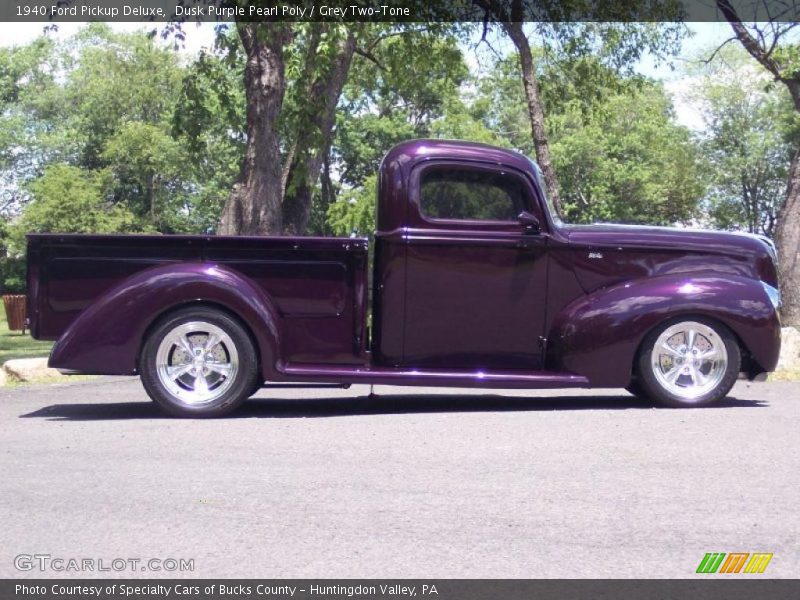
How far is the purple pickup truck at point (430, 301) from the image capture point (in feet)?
26.6

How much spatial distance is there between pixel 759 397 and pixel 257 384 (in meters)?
4.28

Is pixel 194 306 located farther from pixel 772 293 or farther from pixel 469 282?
pixel 772 293

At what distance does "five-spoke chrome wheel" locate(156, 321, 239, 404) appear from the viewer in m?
8.11

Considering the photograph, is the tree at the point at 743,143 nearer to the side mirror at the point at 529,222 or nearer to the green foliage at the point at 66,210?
the green foliage at the point at 66,210

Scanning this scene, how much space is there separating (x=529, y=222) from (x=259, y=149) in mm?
7951

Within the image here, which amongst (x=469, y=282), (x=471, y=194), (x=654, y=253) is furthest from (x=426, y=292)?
(x=654, y=253)

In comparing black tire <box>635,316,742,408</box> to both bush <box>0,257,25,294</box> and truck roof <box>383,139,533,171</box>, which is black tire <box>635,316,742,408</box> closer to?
truck roof <box>383,139,533,171</box>

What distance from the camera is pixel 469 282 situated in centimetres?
838

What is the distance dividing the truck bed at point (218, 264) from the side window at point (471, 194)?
2.54 ft

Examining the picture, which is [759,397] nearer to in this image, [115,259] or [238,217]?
[115,259]

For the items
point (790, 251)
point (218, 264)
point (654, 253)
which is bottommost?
point (218, 264)

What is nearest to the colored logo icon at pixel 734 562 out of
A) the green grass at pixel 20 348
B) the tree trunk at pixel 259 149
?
→ the tree trunk at pixel 259 149

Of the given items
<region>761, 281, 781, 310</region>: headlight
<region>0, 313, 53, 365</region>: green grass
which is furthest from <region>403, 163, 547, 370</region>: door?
<region>0, 313, 53, 365</region>: green grass

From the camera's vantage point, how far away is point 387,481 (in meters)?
5.83
